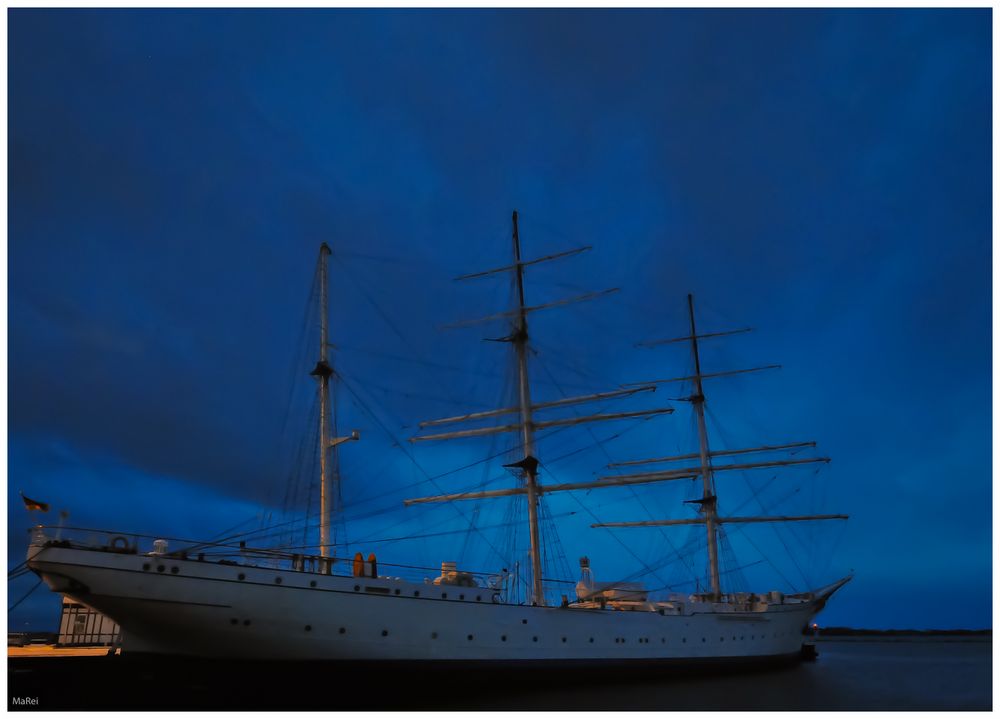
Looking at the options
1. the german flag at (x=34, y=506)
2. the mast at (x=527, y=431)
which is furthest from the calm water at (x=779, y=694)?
the german flag at (x=34, y=506)

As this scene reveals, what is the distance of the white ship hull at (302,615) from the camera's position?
18.7m

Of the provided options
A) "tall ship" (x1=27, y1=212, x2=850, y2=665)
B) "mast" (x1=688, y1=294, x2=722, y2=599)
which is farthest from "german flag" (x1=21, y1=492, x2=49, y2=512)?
"mast" (x1=688, y1=294, x2=722, y2=599)

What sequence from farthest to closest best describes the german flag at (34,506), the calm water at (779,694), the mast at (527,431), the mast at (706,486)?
the mast at (706,486) → the mast at (527,431) → the calm water at (779,694) → the german flag at (34,506)

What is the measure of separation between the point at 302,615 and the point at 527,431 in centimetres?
1441

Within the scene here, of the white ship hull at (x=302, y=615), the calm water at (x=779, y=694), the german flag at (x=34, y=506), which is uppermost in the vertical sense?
the german flag at (x=34, y=506)

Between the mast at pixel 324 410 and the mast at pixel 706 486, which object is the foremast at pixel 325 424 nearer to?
the mast at pixel 324 410

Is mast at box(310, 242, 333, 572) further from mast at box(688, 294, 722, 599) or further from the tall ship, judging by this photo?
mast at box(688, 294, 722, 599)

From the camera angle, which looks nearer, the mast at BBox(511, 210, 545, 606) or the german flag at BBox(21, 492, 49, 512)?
the german flag at BBox(21, 492, 49, 512)

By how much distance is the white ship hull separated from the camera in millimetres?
18719

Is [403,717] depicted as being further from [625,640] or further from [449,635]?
[625,640]

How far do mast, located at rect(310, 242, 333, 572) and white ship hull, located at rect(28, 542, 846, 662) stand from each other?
205cm

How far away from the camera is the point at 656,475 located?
37250 millimetres

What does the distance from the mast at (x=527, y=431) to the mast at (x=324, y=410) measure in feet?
30.7

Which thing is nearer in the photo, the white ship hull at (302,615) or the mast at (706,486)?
the white ship hull at (302,615)
